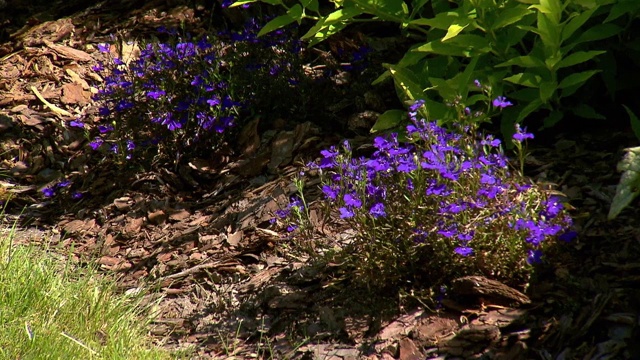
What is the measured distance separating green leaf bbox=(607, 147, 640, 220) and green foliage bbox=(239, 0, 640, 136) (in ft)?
2.83

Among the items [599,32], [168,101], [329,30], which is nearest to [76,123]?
[168,101]

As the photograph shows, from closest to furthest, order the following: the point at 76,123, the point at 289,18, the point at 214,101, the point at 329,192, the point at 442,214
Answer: the point at 442,214 < the point at 329,192 < the point at 289,18 < the point at 214,101 < the point at 76,123

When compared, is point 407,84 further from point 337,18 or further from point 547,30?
point 547,30

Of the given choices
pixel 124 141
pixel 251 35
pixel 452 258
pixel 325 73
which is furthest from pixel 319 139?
pixel 452 258

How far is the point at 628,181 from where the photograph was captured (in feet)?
8.57

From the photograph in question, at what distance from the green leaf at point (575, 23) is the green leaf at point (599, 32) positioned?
125 mm

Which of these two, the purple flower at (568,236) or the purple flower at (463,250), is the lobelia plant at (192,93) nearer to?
the purple flower at (463,250)

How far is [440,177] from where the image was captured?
118 inches

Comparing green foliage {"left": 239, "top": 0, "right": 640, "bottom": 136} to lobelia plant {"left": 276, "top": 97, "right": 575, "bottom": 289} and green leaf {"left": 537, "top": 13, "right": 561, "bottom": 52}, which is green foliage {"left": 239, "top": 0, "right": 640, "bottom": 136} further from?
lobelia plant {"left": 276, "top": 97, "right": 575, "bottom": 289}

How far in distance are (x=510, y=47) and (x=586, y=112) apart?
46 centimetres

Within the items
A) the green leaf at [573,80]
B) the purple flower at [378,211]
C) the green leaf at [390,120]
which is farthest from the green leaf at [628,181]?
the green leaf at [390,120]

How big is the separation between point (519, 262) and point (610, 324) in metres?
0.39

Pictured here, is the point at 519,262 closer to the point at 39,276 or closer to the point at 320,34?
the point at 320,34

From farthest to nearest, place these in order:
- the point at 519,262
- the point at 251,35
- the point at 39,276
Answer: the point at 251,35 < the point at 39,276 < the point at 519,262
